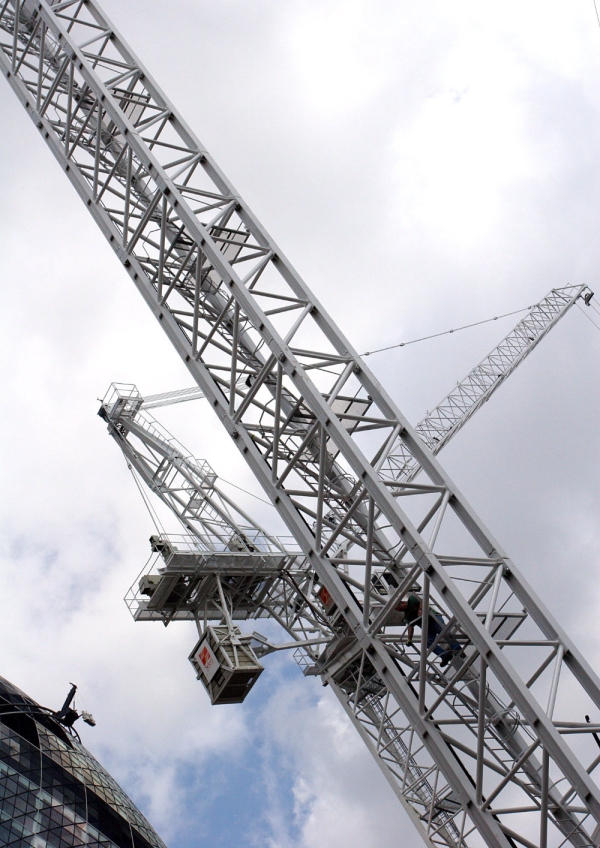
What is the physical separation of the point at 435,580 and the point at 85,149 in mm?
17597

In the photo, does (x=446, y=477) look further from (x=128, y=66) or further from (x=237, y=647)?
(x=128, y=66)

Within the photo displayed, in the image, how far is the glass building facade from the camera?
34031 millimetres

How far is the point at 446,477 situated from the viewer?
595 inches

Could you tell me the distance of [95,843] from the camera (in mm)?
35625

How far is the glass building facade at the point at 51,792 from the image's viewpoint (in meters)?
34.0

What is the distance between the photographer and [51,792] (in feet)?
118

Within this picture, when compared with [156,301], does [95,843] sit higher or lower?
lower

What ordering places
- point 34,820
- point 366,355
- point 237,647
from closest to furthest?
point 237,647, point 34,820, point 366,355

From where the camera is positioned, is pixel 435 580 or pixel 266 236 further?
pixel 266 236

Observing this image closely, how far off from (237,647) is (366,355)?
53.5 metres

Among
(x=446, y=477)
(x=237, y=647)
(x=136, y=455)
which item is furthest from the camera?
(x=136, y=455)

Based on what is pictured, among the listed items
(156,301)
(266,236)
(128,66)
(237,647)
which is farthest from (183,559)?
(128,66)

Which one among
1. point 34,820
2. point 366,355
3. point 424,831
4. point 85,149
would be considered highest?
point 366,355

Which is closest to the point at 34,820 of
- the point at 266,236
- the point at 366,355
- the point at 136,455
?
the point at 136,455
